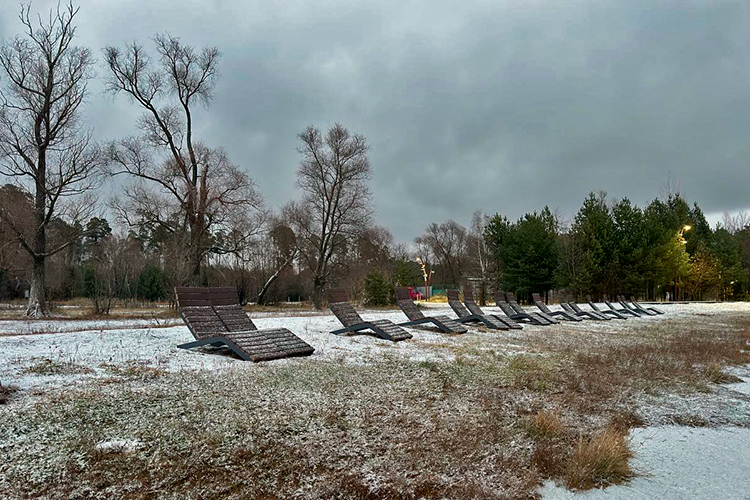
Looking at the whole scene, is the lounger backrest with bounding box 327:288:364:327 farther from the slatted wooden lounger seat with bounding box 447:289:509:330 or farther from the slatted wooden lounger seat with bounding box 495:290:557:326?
the slatted wooden lounger seat with bounding box 495:290:557:326

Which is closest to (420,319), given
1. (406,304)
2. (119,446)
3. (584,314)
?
(406,304)

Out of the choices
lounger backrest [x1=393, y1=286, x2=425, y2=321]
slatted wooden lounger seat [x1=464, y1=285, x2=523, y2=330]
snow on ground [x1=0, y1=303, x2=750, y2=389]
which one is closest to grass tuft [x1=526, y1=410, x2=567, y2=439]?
snow on ground [x1=0, y1=303, x2=750, y2=389]

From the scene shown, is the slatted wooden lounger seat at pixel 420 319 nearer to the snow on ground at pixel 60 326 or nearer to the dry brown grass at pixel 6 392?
the snow on ground at pixel 60 326

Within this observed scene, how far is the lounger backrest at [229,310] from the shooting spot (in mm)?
7618

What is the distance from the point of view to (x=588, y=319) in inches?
703

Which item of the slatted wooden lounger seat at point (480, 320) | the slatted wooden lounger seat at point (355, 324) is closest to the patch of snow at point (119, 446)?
the slatted wooden lounger seat at point (355, 324)

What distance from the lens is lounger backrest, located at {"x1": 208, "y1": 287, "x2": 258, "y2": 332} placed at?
7618 mm

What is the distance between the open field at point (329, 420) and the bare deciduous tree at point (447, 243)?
49.2 meters

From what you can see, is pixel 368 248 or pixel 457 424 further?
pixel 368 248

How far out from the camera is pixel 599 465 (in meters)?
2.96

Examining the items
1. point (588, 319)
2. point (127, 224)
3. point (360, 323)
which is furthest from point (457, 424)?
point (127, 224)

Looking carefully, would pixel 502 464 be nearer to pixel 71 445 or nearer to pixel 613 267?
pixel 71 445

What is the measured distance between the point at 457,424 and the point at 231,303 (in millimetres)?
5403

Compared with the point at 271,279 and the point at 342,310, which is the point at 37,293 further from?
the point at 342,310
